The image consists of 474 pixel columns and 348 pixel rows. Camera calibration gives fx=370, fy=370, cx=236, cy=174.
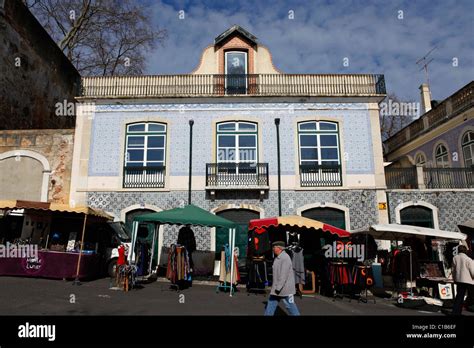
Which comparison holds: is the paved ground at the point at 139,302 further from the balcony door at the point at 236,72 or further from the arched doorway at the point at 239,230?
the balcony door at the point at 236,72

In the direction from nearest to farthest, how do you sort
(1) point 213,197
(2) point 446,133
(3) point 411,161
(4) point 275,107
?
(1) point 213,197 → (4) point 275,107 → (2) point 446,133 → (3) point 411,161

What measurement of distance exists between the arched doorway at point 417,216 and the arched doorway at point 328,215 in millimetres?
2430

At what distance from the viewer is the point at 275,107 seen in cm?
1537

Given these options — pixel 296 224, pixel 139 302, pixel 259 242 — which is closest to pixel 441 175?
pixel 296 224

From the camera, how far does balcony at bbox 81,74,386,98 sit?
1566 cm

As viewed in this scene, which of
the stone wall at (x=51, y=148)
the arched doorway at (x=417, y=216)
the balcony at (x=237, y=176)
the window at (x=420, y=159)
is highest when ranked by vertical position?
the window at (x=420, y=159)

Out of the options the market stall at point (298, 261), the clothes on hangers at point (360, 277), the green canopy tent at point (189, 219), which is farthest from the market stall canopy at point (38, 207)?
the clothes on hangers at point (360, 277)

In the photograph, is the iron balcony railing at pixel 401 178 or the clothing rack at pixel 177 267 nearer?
the clothing rack at pixel 177 267

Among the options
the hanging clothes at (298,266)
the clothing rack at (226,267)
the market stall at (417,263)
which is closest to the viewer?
the hanging clothes at (298,266)

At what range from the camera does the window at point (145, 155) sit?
1470 centimetres

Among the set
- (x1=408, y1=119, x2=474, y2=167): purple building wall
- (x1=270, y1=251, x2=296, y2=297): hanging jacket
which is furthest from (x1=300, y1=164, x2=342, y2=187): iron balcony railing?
(x1=270, y1=251, x2=296, y2=297): hanging jacket

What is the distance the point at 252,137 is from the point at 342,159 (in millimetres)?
3734

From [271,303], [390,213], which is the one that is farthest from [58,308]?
[390,213]
